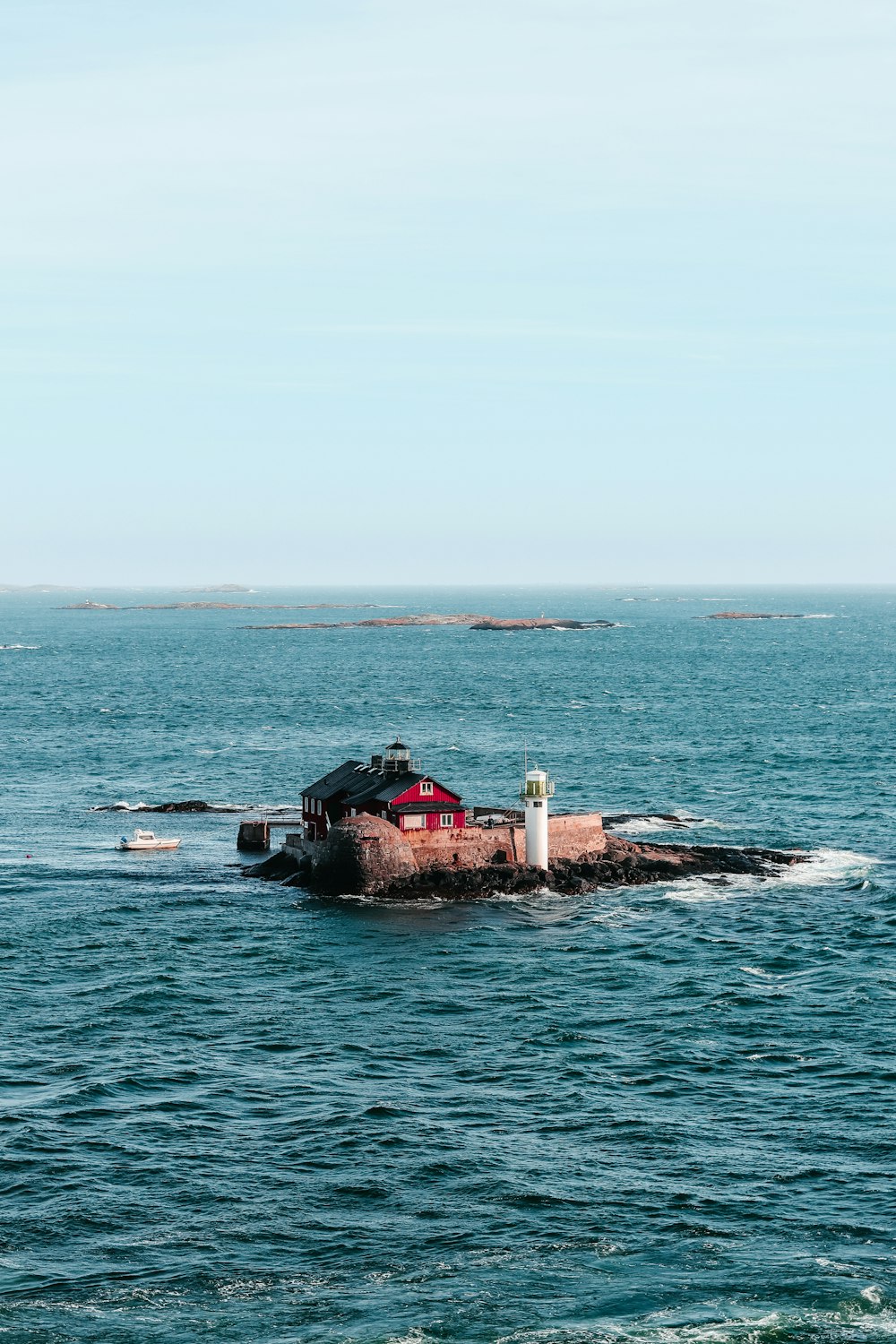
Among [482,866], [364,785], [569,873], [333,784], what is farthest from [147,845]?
[569,873]

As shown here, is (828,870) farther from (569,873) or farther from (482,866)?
(482,866)

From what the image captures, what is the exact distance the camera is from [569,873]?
7588cm

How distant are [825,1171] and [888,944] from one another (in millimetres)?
24517

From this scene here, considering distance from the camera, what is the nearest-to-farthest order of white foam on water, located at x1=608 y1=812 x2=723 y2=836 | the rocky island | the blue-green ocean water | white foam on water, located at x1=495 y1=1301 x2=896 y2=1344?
white foam on water, located at x1=495 y1=1301 x2=896 y2=1344 < the blue-green ocean water < the rocky island < white foam on water, located at x1=608 y1=812 x2=723 y2=836

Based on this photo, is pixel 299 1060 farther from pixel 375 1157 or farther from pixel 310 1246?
pixel 310 1246

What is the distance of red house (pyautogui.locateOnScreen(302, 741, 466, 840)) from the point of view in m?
73.9

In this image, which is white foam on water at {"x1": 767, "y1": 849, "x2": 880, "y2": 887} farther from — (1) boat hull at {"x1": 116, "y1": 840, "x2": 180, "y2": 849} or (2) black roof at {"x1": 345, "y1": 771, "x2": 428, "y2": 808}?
(1) boat hull at {"x1": 116, "y1": 840, "x2": 180, "y2": 849}

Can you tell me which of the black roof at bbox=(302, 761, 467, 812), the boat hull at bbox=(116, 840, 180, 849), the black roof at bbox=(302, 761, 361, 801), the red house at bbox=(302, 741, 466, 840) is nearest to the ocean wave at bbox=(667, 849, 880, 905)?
the red house at bbox=(302, 741, 466, 840)

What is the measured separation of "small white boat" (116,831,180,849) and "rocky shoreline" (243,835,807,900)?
735cm

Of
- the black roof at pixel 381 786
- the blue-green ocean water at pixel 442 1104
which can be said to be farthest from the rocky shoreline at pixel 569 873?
the black roof at pixel 381 786

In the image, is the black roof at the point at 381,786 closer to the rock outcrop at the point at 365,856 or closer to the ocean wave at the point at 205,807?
the rock outcrop at the point at 365,856

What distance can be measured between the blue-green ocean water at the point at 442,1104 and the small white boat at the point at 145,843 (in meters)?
1.61

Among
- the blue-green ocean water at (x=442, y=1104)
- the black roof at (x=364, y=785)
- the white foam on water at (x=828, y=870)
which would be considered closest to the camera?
Answer: the blue-green ocean water at (x=442, y=1104)

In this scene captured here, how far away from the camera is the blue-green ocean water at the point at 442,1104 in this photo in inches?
1366
